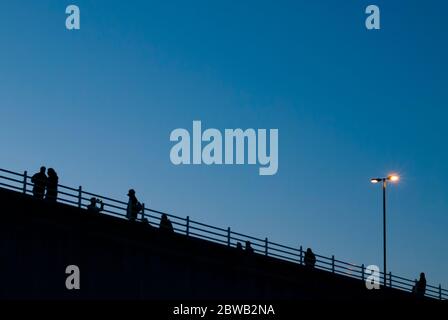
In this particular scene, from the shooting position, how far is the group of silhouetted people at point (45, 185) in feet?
97.6

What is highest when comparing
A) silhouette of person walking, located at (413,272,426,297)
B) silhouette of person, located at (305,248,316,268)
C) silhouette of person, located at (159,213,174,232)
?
silhouette of person, located at (159,213,174,232)

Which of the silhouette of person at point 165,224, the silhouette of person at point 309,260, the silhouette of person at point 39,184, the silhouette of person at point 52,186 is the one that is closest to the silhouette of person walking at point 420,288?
the silhouette of person at point 309,260

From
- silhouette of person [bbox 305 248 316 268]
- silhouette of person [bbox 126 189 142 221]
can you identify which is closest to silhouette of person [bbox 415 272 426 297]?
silhouette of person [bbox 305 248 316 268]

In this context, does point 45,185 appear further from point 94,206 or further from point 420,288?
point 420,288

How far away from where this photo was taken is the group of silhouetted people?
97.6ft

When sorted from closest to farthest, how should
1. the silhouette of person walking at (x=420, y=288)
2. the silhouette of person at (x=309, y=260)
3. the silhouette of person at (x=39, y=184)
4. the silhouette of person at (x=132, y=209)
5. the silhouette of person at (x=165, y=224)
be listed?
the silhouette of person at (x=39, y=184) → the silhouette of person at (x=132, y=209) → the silhouette of person at (x=165, y=224) → the silhouette of person at (x=309, y=260) → the silhouette of person walking at (x=420, y=288)

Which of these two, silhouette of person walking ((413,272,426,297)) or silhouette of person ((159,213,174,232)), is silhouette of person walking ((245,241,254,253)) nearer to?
silhouette of person ((159,213,174,232))

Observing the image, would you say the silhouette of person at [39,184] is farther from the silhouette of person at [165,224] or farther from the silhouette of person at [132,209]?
the silhouette of person at [165,224]

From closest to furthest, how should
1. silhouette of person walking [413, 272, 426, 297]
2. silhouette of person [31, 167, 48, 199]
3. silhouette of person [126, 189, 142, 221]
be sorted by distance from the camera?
silhouette of person [31, 167, 48, 199] < silhouette of person [126, 189, 142, 221] < silhouette of person walking [413, 272, 426, 297]

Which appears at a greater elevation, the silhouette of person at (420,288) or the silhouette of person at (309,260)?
the silhouette of person at (309,260)

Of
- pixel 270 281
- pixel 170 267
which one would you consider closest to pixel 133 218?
pixel 170 267

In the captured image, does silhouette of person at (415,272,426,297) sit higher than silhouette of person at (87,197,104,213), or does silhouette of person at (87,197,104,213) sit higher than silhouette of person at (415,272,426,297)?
silhouette of person at (87,197,104,213)
